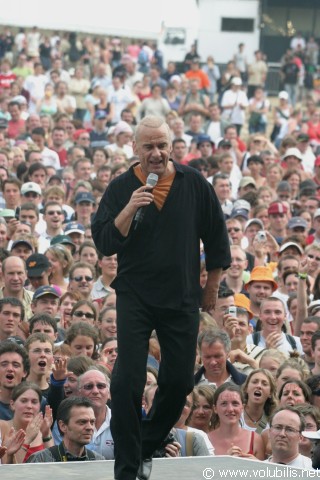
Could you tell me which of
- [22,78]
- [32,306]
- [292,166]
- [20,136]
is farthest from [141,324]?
[22,78]

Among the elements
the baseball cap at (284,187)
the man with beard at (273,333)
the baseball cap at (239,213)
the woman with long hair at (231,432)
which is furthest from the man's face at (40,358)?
the baseball cap at (284,187)

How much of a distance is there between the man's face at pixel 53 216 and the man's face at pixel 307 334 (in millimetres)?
4249

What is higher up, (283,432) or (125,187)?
(125,187)

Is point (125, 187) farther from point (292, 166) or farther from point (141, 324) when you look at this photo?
point (292, 166)

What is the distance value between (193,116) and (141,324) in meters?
16.3

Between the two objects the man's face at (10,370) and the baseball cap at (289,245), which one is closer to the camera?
the man's face at (10,370)

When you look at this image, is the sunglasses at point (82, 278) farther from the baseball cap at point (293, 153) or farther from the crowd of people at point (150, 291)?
the baseball cap at point (293, 153)

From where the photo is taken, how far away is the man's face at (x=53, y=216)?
53.5 ft

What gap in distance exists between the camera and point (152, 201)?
809 centimetres

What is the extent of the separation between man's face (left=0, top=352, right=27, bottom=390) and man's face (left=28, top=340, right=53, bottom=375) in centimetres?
21

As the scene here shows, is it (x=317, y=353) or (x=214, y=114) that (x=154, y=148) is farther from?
(x=214, y=114)

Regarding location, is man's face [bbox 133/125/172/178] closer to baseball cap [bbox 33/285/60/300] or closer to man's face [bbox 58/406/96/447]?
man's face [bbox 58/406/96/447]

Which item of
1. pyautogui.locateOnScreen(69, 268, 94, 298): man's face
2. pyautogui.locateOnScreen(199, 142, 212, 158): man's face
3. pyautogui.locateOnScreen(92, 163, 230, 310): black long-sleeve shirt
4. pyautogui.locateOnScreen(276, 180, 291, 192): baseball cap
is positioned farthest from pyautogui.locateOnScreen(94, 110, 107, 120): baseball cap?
pyautogui.locateOnScreen(92, 163, 230, 310): black long-sleeve shirt

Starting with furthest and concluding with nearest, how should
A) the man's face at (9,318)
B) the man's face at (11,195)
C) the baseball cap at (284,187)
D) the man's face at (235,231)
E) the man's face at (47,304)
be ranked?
the baseball cap at (284,187), the man's face at (11,195), the man's face at (235,231), the man's face at (47,304), the man's face at (9,318)
